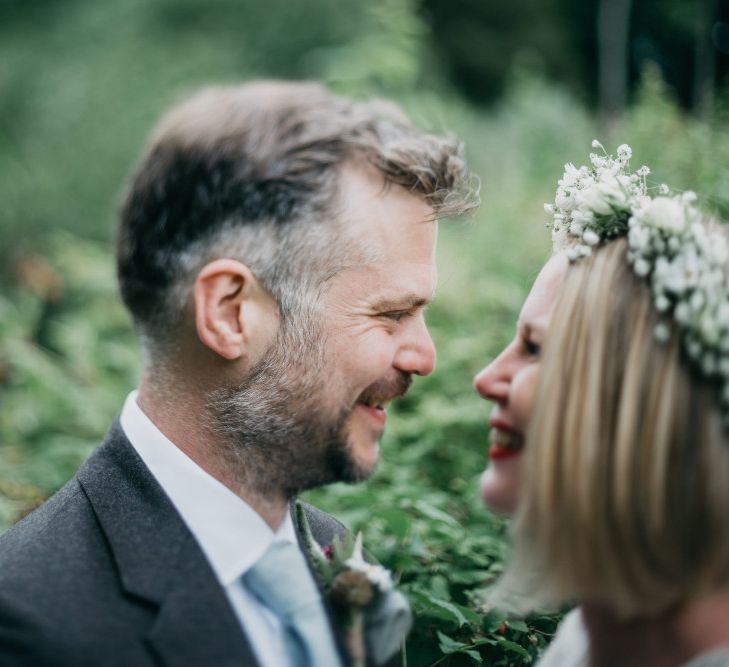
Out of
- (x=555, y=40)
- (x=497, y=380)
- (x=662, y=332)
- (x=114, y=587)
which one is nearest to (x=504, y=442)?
(x=497, y=380)

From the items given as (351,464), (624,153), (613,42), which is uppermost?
(613,42)

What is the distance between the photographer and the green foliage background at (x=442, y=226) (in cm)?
285

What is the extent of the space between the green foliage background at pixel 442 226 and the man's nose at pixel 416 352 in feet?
1.76

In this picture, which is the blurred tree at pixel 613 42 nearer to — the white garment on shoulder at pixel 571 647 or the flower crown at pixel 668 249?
the flower crown at pixel 668 249

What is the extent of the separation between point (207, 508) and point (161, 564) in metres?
0.22

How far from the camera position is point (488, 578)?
2.73m

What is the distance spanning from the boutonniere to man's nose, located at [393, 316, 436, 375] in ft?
2.06

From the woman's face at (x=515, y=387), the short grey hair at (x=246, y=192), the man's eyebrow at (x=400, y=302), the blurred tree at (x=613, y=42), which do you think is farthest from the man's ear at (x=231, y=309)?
the blurred tree at (x=613, y=42)

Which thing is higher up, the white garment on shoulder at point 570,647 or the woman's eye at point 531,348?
the woman's eye at point 531,348

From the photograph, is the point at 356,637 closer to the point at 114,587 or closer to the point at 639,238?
the point at 114,587

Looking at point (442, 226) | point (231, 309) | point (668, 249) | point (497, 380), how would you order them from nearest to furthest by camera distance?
point (668, 249), point (497, 380), point (231, 309), point (442, 226)

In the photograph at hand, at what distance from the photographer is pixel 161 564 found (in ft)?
6.52

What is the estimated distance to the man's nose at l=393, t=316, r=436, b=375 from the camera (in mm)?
2424

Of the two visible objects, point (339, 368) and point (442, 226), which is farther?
point (442, 226)
